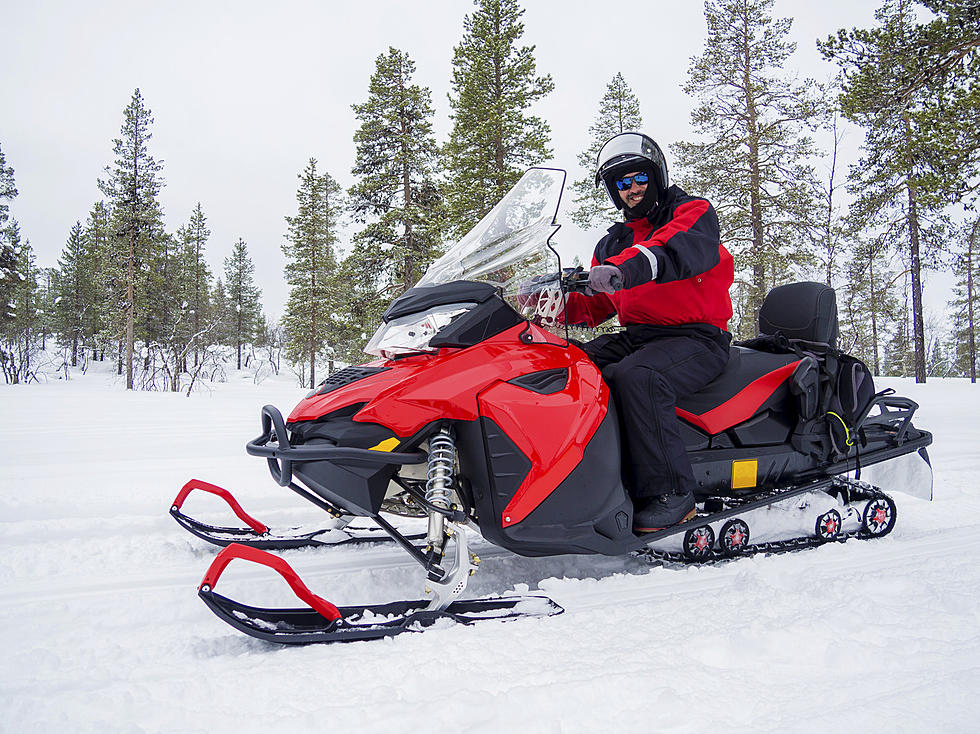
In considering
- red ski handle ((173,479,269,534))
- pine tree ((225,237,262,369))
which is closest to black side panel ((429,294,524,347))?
red ski handle ((173,479,269,534))

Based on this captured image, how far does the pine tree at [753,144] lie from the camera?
52.2 ft

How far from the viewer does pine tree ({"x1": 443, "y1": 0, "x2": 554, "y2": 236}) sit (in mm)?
15008

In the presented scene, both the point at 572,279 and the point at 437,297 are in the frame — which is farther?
the point at 572,279

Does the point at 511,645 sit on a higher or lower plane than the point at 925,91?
lower

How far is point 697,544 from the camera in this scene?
2.89 metres

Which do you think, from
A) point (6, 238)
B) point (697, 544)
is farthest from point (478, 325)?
point (6, 238)

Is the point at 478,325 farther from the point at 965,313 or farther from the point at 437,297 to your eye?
the point at 965,313

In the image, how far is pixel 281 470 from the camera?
220 centimetres

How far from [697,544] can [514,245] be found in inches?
69.9

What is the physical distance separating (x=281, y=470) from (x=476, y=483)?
0.78m

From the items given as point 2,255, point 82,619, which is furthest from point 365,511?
point 2,255

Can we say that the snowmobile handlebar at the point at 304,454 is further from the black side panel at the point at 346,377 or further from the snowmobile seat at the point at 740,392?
the snowmobile seat at the point at 740,392

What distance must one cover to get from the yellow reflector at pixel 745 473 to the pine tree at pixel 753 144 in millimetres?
14145

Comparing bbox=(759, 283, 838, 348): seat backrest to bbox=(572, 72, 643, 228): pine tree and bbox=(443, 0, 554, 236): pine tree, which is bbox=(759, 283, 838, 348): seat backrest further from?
bbox=(572, 72, 643, 228): pine tree
